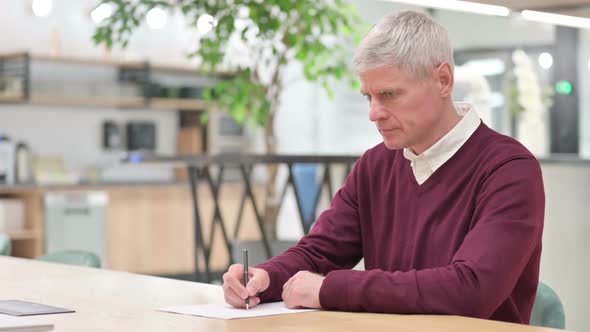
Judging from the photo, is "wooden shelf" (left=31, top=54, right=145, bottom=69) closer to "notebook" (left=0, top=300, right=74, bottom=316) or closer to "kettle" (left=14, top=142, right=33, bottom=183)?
"kettle" (left=14, top=142, right=33, bottom=183)

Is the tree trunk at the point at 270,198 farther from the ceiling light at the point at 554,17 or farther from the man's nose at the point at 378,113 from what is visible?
the man's nose at the point at 378,113

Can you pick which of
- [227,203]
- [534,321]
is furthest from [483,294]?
[227,203]

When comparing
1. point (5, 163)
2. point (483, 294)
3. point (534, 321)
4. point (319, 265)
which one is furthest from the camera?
point (5, 163)

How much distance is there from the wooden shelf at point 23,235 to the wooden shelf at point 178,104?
1.81 meters

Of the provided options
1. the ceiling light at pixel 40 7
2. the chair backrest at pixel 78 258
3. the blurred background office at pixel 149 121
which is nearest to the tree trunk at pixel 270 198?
the blurred background office at pixel 149 121

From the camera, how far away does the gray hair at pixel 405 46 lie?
2.01 m

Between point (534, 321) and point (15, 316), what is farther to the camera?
point (534, 321)

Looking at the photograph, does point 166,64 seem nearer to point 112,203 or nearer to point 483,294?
point 112,203

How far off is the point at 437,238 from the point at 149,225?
719 centimetres

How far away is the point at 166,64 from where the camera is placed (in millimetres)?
9617

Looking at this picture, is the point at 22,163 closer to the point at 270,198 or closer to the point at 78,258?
the point at 270,198

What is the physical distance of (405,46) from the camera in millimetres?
2014

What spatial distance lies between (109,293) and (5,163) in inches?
256

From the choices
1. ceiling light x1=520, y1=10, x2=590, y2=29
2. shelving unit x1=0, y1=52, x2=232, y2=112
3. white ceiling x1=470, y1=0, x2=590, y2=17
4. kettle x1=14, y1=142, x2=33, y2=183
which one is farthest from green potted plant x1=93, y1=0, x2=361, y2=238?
kettle x1=14, y1=142, x2=33, y2=183
